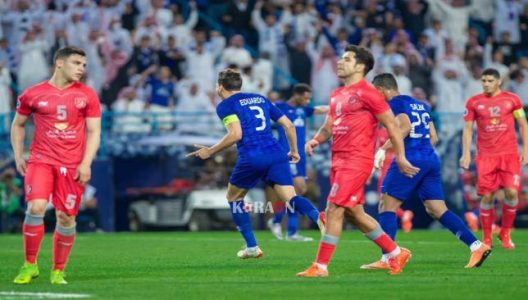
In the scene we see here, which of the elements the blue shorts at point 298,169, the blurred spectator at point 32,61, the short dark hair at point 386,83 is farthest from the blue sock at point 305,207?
the blurred spectator at point 32,61

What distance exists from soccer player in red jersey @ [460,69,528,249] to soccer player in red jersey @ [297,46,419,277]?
238 inches

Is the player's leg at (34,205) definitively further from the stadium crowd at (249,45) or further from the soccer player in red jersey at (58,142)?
the stadium crowd at (249,45)

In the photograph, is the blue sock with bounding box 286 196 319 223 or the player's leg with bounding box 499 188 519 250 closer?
the blue sock with bounding box 286 196 319 223

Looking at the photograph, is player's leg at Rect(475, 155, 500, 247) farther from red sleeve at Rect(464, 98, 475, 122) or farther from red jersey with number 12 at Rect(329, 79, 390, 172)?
red jersey with number 12 at Rect(329, 79, 390, 172)

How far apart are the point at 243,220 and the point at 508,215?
5231 millimetres

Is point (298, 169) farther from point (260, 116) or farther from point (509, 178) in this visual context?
point (260, 116)

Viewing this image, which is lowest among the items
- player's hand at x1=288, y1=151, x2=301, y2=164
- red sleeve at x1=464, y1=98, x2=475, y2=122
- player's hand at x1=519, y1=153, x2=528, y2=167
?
player's hand at x1=519, y1=153, x2=528, y2=167

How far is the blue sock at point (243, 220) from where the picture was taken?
17.0 m

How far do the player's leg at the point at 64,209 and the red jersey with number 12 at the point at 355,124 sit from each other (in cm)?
262

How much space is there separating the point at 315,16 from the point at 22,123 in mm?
20536

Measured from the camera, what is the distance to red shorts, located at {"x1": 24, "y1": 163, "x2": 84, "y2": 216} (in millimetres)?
12836

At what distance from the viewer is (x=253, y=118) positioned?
1650 centimetres

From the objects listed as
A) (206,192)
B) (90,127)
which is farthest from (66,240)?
(206,192)

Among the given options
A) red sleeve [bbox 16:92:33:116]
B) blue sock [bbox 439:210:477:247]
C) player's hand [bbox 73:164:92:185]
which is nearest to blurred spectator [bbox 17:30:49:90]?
blue sock [bbox 439:210:477:247]
